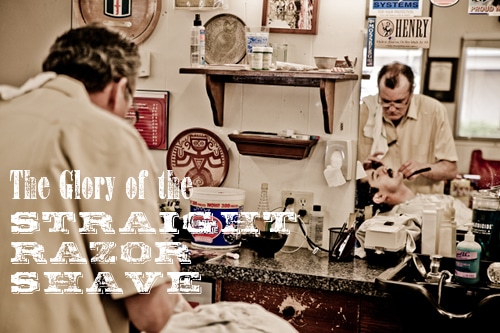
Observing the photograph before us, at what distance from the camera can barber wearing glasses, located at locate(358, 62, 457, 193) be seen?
3.17 metres

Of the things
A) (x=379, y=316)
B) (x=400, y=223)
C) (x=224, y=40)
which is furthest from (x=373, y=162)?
(x=224, y=40)

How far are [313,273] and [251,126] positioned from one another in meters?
0.95

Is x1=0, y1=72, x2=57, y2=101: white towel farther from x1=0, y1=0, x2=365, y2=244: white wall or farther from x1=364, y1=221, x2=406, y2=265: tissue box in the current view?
x1=0, y1=0, x2=365, y2=244: white wall

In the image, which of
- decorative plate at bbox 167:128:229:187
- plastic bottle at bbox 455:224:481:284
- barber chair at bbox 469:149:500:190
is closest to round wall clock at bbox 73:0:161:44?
decorative plate at bbox 167:128:229:187

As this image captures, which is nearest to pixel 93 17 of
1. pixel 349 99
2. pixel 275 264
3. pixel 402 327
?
pixel 349 99

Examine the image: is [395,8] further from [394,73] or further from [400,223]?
[400,223]

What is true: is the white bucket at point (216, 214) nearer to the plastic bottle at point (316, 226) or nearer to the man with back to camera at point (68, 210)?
the plastic bottle at point (316, 226)

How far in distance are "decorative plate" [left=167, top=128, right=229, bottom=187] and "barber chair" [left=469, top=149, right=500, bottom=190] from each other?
48.9 inches

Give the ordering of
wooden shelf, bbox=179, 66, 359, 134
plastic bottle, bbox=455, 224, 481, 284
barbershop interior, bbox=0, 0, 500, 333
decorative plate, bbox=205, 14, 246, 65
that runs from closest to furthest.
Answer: plastic bottle, bbox=455, 224, 481, 284, barbershop interior, bbox=0, 0, 500, 333, wooden shelf, bbox=179, 66, 359, 134, decorative plate, bbox=205, 14, 246, 65

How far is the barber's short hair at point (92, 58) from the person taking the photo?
169 cm

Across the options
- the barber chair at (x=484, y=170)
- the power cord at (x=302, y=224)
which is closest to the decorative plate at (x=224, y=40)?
the power cord at (x=302, y=224)

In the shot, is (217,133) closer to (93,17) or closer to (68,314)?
(93,17)

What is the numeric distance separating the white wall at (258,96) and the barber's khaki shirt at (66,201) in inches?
75.0

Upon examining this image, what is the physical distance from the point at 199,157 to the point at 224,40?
634 mm
